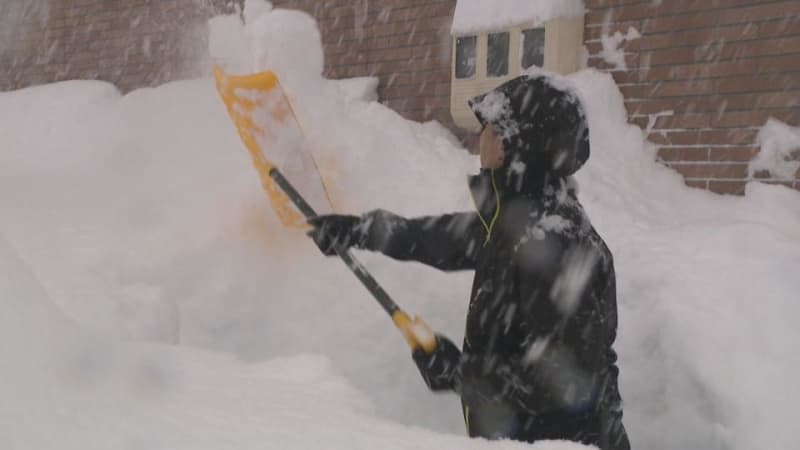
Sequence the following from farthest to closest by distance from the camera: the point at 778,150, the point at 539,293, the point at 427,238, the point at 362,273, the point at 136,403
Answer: the point at 778,150 → the point at 362,273 → the point at 427,238 → the point at 539,293 → the point at 136,403

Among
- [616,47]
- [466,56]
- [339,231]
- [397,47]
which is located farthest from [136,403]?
[397,47]

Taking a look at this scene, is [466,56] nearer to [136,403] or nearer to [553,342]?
[553,342]

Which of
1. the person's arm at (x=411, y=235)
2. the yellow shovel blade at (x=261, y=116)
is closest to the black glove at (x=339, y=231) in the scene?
the person's arm at (x=411, y=235)

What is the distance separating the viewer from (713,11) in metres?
3.59

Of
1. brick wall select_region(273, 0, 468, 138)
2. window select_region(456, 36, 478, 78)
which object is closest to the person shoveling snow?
window select_region(456, 36, 478, 78)

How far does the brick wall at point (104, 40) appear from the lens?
6.16 m

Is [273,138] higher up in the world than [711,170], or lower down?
higher up

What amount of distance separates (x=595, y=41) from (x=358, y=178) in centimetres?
157

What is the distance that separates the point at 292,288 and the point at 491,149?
208cm

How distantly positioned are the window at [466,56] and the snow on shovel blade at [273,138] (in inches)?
48.5

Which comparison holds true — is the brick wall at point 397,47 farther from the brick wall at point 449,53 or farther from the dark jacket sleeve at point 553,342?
the dark jacket sleeve at point 553,342

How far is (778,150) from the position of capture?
133 inches

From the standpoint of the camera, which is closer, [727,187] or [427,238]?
[427,238]

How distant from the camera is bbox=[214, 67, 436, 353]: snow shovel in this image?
3350 millimetres
